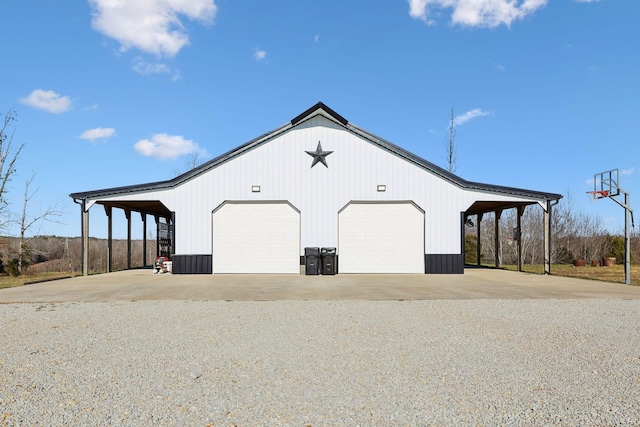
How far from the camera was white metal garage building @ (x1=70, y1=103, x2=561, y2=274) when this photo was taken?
61.7 feet

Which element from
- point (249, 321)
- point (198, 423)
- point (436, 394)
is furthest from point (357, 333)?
point (198, 423)

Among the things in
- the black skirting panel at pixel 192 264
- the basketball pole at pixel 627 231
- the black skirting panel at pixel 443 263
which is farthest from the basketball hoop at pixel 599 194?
the black skirting panel at pixel 192 264

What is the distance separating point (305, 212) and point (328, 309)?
9.56m

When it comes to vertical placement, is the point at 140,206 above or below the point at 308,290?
above

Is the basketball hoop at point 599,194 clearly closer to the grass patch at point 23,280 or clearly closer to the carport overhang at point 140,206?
the carport overhang at point 140,206

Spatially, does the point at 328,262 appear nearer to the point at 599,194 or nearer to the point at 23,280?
the point at 599,194

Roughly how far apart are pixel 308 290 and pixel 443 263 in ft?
25.6

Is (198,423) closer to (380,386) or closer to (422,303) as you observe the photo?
(380,386)

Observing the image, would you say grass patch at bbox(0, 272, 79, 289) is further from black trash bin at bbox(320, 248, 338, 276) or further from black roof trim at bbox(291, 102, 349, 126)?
black roof trim at bbox(291, 102, 349, 126)

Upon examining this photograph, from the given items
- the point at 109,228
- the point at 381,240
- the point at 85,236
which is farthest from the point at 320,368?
the point at 109,228

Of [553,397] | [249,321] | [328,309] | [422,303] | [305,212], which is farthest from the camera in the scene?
[305,212]

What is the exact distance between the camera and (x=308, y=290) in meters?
13.1

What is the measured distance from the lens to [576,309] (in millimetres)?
9664

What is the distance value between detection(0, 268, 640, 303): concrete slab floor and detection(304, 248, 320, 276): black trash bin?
41.3 inches
